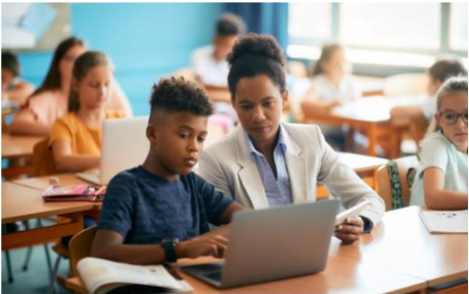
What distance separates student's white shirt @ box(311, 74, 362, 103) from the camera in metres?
6.27

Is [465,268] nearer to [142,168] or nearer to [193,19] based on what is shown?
[142,168]

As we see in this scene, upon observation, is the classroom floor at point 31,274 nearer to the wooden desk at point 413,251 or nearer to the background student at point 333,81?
the wooden desk at point 413,251

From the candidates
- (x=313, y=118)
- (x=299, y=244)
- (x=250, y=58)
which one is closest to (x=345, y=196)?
(x=250, y=58)

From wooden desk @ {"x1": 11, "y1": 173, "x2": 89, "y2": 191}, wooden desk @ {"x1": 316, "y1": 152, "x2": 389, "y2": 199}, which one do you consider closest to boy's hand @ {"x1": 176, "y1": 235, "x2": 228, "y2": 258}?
wooden desk @ {"x1": 11, "y1": 173, "x2": 89, "y2": 191}

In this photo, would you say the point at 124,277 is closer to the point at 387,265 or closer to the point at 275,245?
the point at 275,245

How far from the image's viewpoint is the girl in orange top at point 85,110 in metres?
3.57

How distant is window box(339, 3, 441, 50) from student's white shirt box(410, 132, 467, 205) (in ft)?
13.8

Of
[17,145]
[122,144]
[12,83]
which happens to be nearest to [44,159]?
[17,145]

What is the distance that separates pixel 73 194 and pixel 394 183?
1217 mm

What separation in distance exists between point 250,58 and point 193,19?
5709 millimetres

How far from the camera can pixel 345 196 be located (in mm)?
2592

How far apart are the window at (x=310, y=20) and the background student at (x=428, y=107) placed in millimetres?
2496

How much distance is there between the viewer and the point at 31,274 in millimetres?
4121

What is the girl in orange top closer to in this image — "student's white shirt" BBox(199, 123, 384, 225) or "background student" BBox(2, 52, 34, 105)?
"student's white shirt" BBox(199, 123, 384, 225)
